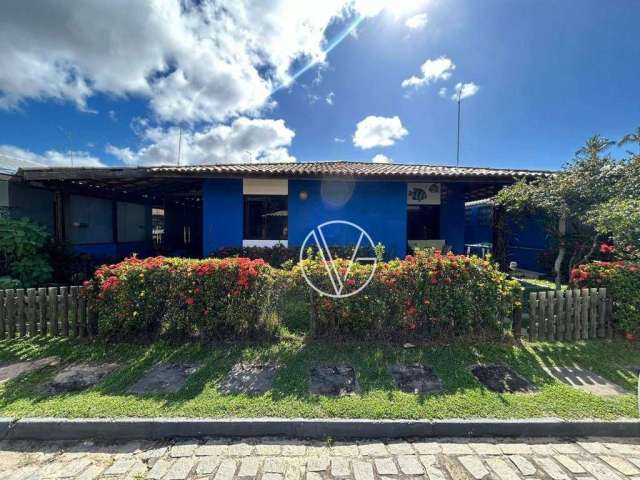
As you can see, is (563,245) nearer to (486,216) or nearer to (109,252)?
(486,216)

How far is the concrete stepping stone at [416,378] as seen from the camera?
3.11 meters

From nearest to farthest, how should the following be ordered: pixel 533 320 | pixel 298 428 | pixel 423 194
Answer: pixel 298 428
pixel 533 320
pixel 423 194

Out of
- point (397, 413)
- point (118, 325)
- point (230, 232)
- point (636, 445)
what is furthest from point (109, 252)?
point (636, 445)

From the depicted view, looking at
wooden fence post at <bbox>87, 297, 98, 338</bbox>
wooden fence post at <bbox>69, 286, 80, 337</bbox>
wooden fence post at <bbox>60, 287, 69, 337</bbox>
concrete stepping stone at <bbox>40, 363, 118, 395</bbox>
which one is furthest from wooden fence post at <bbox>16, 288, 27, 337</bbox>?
concrete stepping stone at <bbox>40, 363, 118, 395</bbox>

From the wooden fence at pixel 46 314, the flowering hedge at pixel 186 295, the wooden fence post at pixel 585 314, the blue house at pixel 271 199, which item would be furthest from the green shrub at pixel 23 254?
the wooden fence post at pixel 585 314

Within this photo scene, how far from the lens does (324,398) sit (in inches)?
115

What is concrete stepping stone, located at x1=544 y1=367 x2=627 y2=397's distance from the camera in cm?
308

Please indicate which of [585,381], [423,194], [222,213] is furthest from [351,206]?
[585,381]

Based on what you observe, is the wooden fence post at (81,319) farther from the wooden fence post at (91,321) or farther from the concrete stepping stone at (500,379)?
the concrete stepping stone at (500,379)

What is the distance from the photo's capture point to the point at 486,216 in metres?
14.1

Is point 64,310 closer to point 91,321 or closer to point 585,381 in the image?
point 91,321

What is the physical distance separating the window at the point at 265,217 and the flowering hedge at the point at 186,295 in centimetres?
478

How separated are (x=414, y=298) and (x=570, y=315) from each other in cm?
250

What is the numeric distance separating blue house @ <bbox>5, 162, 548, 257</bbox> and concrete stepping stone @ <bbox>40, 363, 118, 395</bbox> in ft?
17.9
